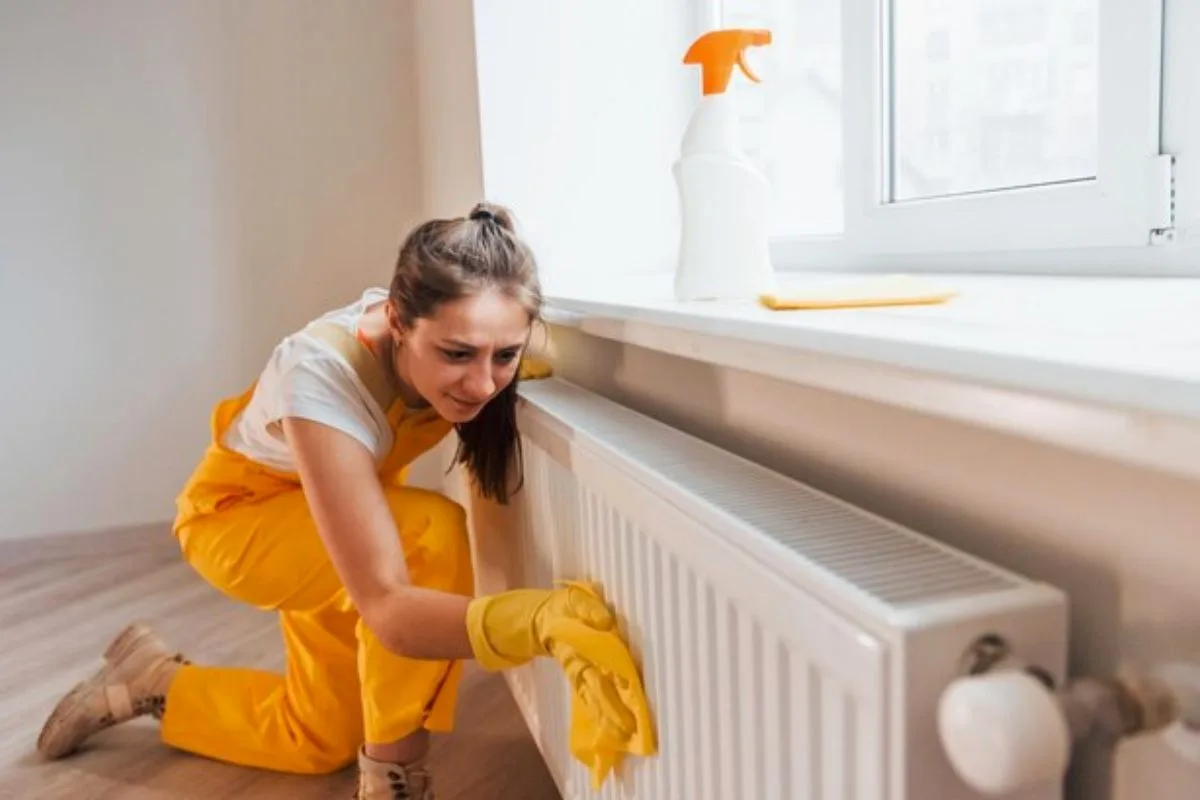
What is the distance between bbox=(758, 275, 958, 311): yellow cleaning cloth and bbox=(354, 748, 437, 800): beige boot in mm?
767

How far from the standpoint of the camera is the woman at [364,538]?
3.35ft

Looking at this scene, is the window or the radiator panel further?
the window

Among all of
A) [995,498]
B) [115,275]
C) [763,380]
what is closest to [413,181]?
[115,275]

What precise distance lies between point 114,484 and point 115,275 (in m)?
0.47

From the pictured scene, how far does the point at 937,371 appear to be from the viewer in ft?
1.65

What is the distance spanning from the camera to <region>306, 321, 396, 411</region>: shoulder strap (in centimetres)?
118

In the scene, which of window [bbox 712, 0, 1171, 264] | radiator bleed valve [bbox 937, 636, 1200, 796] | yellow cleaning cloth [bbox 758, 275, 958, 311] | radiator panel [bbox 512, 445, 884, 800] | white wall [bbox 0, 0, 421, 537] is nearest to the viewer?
radiator bleed valve [bbox 937, 636, 1200, 796]

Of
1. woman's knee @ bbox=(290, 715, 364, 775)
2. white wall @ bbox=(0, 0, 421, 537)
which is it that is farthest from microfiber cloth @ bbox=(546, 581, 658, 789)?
white wall @ bbox=(0, 0, 421, 537)

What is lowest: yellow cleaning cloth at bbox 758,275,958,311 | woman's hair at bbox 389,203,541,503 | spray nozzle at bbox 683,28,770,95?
yellow cleaning cloth at bbox 758,275,958,311

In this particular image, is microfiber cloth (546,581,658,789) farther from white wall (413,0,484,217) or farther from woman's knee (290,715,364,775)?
white wall (413,0,484,217)

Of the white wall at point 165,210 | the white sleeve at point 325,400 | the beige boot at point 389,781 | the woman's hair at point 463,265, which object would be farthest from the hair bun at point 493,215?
the white wall at point 165,210

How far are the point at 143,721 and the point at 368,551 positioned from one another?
82 centimetres

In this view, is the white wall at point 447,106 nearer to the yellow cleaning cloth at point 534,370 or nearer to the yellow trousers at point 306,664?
the yellow cleaning cloth at point 534,370

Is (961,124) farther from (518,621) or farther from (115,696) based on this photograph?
(115,696)
